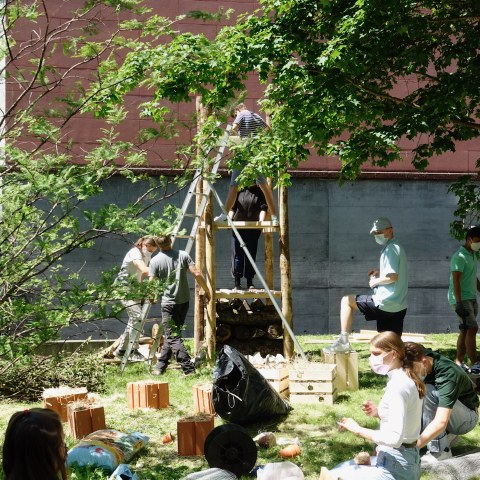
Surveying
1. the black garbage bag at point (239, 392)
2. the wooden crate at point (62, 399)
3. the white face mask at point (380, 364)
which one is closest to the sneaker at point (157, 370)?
the wooden crate at point (62, 399)

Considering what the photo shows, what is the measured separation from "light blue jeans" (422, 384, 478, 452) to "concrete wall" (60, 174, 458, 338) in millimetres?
9019

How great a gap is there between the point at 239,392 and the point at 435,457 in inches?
75.5

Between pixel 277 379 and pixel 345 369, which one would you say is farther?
pixel 345 369

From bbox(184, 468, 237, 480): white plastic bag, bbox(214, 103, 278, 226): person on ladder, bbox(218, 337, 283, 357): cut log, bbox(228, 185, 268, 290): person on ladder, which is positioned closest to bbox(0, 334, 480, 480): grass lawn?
bbox(184, 468, 237, 480): white plastic bag

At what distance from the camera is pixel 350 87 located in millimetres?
9250

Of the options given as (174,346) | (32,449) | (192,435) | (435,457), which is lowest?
(435,457)

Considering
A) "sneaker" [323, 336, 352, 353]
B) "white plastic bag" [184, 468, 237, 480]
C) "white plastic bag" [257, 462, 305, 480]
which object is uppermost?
"sneaker" [323, 336, 352, 353]

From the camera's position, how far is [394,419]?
4.56 meters

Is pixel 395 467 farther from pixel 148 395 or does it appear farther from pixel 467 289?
pixel 467 289

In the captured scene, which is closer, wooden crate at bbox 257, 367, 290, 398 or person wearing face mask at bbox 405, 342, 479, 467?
person wearing face mask at bbox 405, 342, 479, 467

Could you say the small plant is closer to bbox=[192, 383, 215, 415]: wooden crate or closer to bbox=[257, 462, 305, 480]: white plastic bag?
bbox=[192, 383, 215, 415]: wooden crate

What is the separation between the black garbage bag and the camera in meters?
7.33

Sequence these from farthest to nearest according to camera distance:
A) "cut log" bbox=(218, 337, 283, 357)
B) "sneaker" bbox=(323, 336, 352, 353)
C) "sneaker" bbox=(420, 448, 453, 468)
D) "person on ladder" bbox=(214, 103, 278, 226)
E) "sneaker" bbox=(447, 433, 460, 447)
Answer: "cut log" bbox=(218, 337, 283, 357) → "person on ladder" bbox=(214, 103, 278, 226) → "sneaker" bbox=(323, 336, 352, 353) → "sneaker" bbox=(447, 433, 460, 447) → "sneaker" bbox=(420, 448, 453, 468)

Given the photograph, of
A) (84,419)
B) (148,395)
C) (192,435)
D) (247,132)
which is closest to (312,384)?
(148,395)
